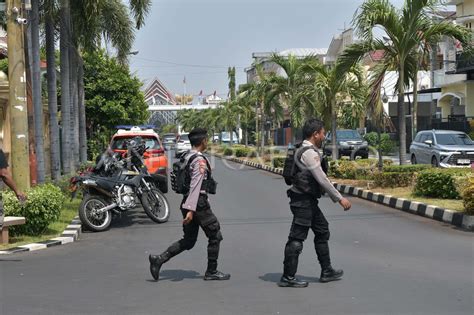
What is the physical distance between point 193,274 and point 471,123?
2630 cm

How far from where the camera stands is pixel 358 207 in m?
14.2

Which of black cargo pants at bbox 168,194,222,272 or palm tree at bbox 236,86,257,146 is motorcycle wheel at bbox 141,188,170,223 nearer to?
black cargo pants at bbox 168,194,222,272

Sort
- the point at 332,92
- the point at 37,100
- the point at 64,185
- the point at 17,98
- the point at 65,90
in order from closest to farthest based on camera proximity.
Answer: the point at 17,98 → the point at 37,100 → the point at 64,185 → the point at 65,90 → the point at 332,92

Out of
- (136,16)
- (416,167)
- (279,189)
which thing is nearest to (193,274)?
(416,167)

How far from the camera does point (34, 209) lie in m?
10.3

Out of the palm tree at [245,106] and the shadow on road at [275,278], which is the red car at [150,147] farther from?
the palm tree at [245,106]

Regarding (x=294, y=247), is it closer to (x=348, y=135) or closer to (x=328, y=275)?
(x=328, y=275)

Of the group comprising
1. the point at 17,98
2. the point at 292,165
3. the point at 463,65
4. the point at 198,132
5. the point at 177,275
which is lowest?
the point at 177,275

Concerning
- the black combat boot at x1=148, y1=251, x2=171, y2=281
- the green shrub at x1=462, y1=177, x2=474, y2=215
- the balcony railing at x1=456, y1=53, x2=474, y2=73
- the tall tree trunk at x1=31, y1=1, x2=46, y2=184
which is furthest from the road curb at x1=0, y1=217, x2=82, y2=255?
the balcony railing at x1=456, y1=53, x2=474, y2=73

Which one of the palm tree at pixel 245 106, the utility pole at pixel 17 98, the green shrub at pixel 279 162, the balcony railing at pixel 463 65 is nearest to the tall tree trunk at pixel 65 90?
the utility pole at pixel 17 98

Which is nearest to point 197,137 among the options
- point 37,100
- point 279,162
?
point 37,100

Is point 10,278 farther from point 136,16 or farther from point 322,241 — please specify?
point 136,16

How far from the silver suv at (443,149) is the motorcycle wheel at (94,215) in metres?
12.7

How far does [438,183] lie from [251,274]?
734cm
